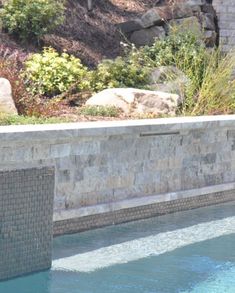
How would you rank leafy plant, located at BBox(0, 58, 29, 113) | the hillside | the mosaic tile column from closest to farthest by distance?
the mosaic tile column → leafy plant, located at BBox(0, 58, 29, 113) → the hillside

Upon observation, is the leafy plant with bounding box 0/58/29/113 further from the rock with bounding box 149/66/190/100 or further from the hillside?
the rock with bounding box 149/66/190/100

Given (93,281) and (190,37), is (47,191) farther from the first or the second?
(190,37)

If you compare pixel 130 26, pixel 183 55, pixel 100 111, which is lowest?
pixel 100 111

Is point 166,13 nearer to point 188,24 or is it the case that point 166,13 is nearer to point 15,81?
point 188,24

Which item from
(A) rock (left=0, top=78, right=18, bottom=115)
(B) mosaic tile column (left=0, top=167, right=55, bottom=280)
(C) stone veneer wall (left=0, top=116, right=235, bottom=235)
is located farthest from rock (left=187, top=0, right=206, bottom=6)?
(B) mosaic tile column (left=0, top=167, right=55, bottom=280)

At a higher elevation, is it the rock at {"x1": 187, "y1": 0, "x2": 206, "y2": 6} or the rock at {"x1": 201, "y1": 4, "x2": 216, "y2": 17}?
the rock at {"x1": 187, "y1": 0, "x2": 206, "y2": 6}

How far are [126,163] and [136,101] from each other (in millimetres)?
2242

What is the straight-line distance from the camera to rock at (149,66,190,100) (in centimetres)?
1265

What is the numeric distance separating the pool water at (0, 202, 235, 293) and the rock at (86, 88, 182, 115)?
2.05m

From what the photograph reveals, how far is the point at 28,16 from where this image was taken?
13625 millimetres

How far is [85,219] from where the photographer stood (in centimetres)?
898

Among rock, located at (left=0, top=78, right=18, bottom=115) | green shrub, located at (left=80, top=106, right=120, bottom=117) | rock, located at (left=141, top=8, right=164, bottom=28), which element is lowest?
green shrub, located at (left=80, top=106, right=120, bottom=117)

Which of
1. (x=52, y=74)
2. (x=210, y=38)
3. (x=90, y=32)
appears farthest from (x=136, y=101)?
(x=210, y=38)

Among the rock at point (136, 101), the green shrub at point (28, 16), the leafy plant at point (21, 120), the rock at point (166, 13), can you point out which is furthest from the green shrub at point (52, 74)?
the rock at point (166, 13)
